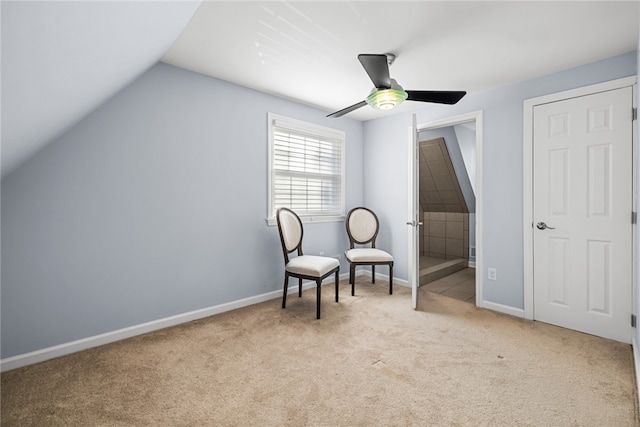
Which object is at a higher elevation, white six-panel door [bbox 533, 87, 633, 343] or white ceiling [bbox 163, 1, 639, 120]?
white ceiling [bbox 163, 1, 639, 120]

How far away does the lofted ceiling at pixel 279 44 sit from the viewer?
95 centimetres

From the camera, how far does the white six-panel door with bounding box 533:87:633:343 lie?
2.33 meters

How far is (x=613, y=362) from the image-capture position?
6.64 ft

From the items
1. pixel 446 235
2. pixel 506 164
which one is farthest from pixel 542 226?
pixel 446 235

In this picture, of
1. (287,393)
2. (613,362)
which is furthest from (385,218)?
(287,393)

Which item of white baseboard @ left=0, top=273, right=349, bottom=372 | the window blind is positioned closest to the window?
the window blind

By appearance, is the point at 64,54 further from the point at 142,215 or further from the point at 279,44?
the point at 142,215

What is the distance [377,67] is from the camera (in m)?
1.90

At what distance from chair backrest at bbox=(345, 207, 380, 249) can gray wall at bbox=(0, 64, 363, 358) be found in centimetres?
114

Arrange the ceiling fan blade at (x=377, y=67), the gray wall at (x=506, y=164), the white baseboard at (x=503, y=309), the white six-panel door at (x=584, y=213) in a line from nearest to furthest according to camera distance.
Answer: the ceiling fan blade at (x=377, y=67) < the white six-panel door at (x=584, y=213) < the gray wall at (x=506, y=164) < the white baseboard at (x=503, y=309)

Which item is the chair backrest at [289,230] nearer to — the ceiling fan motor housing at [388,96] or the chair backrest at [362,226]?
the chair backrest at [362,226]

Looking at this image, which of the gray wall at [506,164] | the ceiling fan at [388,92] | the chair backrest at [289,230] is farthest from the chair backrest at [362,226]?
the ceiling fan at [388,92]

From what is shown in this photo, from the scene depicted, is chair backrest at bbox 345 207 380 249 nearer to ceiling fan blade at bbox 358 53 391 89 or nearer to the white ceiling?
the white ceiling

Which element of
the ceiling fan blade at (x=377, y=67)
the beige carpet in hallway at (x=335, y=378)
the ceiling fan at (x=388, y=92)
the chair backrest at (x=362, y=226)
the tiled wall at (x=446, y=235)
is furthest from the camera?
the tiled wall at (x=446, y=235)
